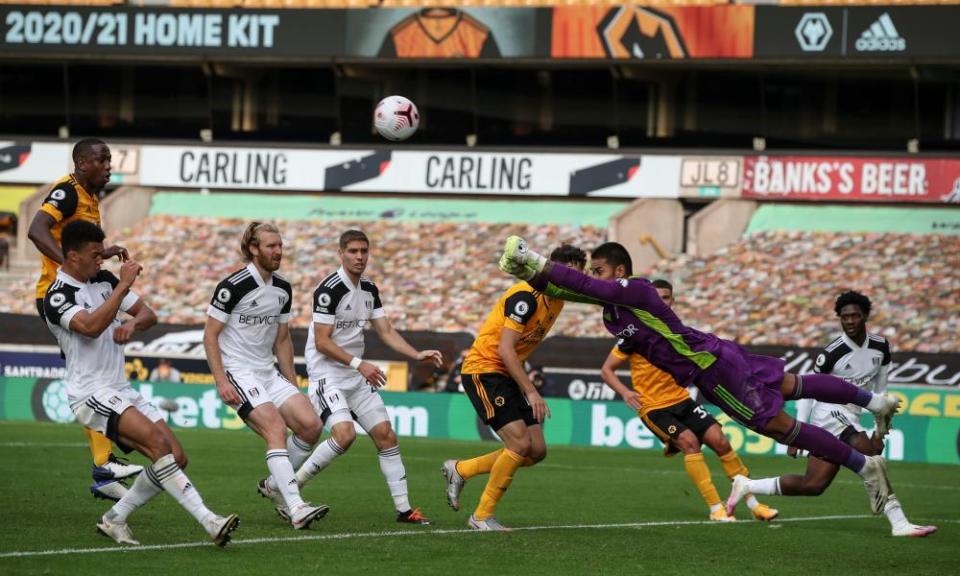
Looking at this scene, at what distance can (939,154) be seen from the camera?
1331 inches

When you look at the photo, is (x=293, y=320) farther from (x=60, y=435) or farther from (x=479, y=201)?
(x=60, y=435)

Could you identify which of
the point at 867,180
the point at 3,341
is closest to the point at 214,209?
the point at 3,341

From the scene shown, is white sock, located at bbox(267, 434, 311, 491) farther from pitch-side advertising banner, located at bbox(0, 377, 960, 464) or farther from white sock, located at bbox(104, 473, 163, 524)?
pitch-side advertising banner, located at bbox(0, 377, 960, 464)

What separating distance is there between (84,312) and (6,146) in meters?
32.1

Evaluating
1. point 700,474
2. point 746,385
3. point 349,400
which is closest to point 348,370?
point 349,400

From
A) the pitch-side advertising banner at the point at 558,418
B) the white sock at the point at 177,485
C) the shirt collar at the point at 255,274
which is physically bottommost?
the pitch-side advertising banner at the point at 558,418

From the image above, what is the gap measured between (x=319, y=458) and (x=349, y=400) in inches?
21.6

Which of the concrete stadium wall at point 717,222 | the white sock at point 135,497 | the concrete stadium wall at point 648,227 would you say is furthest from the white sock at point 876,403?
the concrete stadium wall at point 717,222

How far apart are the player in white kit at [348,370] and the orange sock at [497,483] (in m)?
0.63

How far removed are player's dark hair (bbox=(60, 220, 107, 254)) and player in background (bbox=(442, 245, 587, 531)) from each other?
3.21m

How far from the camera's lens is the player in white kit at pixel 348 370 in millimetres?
11883

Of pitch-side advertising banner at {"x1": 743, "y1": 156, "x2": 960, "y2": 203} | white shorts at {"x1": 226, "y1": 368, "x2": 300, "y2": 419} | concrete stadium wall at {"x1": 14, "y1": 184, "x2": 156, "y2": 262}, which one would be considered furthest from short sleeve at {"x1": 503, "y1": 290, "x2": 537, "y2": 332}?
concrete stadium wall at {"x1": 14, "y1": 184, "x2": 156, "y2": 262}

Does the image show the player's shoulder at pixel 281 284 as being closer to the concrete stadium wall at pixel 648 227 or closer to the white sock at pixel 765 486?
the white sock at pixel 765 486

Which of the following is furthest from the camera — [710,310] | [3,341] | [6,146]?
[6,146]
